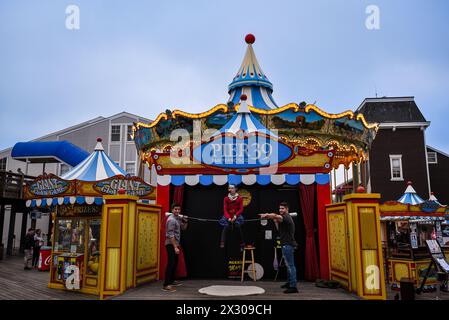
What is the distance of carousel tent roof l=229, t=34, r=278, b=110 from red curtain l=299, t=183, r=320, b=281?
510 cm

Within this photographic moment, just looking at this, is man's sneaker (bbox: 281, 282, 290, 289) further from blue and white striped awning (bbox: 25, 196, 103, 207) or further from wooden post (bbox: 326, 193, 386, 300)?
blue and white striped awning (bbox: 25, 196, 103, 207)

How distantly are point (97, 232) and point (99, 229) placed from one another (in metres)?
0.09

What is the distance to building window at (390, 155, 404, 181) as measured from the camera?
84.5 ft

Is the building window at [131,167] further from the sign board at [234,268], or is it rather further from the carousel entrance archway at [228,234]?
the sign board at [234,268]

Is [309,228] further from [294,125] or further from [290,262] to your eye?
[294,125]

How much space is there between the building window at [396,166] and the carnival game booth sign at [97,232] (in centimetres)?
1994

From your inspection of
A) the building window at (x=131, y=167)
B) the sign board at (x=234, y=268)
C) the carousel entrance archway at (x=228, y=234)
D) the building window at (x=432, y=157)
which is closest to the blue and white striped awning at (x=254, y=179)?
the carousel entrance archway at (x=228, y=234)

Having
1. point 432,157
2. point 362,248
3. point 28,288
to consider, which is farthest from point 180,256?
point 432,157

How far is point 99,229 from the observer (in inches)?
386

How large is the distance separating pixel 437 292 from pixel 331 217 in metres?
3.82

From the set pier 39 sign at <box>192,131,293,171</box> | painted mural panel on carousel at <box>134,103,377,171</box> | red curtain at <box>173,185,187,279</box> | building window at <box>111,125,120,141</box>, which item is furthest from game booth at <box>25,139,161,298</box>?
building window at <box>111,125,120,141</box>

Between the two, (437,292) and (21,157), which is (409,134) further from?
(21,157)

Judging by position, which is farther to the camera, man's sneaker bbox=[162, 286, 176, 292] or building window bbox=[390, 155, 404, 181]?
building window bbox=[390, 155, 404, 181]

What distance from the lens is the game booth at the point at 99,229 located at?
7707 mm
